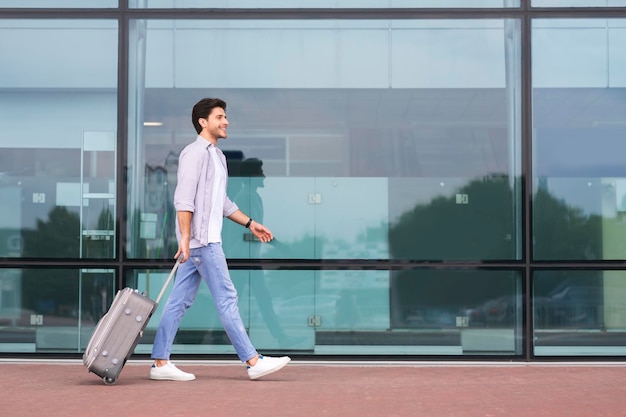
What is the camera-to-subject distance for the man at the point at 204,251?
8.16 m

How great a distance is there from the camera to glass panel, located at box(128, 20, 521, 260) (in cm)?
945

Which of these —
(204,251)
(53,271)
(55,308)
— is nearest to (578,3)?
(204,251)

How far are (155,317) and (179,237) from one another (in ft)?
4.94

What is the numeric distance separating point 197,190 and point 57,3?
2370mm

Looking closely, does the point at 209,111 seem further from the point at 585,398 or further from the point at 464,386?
the point at 585,398

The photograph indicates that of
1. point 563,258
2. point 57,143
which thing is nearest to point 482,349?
point 563,258

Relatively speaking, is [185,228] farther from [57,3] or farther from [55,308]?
[57,3]

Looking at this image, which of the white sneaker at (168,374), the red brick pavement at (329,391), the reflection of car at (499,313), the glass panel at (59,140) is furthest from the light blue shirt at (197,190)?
the reflection of car at (499,313)

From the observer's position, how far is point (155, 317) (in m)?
9.50

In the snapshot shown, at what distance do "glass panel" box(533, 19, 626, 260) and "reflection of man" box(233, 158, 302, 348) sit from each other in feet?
6.76

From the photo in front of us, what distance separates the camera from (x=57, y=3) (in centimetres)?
962

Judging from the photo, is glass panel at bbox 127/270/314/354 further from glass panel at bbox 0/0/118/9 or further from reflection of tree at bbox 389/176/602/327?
glass panel at bbox 0/0/118/9

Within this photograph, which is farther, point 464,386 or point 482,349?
point 482,349

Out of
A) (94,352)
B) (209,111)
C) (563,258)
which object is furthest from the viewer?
(563,258)
